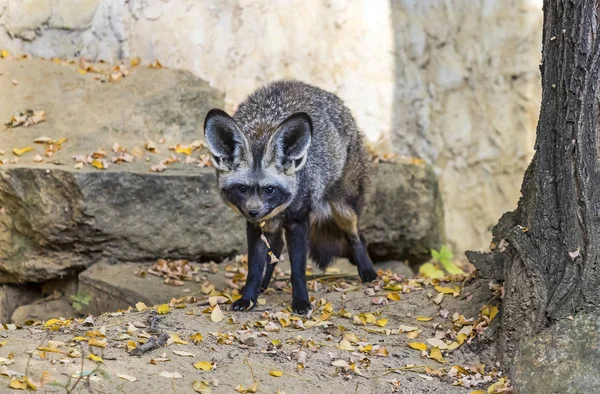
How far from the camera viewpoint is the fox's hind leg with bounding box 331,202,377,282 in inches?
276

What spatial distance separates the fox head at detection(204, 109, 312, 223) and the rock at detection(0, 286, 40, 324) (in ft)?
11.7

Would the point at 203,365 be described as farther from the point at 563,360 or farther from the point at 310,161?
the point at 563,360

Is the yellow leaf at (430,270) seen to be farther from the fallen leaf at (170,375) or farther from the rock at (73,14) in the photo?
the fallen leaf at (170,375)

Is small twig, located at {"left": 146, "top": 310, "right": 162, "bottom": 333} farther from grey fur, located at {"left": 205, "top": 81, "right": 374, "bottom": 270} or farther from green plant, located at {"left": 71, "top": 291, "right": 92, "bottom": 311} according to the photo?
green plant, located at {"left": 71, "top": 291, "right": 92, "bottom": 311}

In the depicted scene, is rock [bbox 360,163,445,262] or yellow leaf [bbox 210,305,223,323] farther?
rock [bbox 360,163,445,262]

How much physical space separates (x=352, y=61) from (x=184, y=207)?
3678 millimetres

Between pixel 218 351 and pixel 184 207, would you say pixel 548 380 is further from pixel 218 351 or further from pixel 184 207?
pixel 184 207

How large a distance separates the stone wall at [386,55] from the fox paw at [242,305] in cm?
436

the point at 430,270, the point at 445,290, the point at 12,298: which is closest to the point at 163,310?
the point at 445,290

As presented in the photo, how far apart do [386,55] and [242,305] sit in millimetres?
5960

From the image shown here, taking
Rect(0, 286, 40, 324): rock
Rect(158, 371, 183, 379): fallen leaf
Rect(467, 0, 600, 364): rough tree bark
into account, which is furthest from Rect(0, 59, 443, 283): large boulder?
Rect(467, 0, 600, 364): rough tree bark

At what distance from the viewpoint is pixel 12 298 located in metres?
→ 8.24

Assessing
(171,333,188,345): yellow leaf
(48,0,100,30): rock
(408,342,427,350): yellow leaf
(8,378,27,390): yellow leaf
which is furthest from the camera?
(48,0,100,30): rock

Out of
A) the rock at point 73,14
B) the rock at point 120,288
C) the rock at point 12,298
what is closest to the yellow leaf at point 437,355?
the rock at point 120,288
